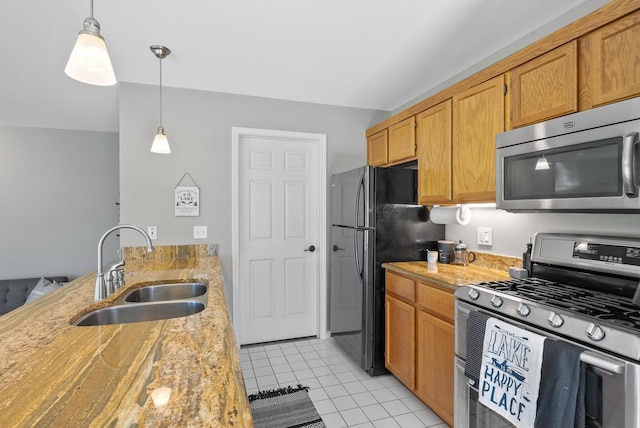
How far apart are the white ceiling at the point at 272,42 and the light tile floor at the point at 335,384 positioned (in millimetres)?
2408

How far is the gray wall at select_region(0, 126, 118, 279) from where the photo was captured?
376cm

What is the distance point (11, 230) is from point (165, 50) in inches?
128

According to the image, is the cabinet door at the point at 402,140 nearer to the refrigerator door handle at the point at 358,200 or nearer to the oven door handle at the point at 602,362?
the refrigerator door handle at the point at 358,200

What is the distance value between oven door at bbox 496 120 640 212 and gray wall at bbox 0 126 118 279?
172 inches

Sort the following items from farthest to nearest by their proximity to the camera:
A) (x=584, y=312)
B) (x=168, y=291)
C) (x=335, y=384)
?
(x=335, y=384) < (x=168, y=291) < (x=584, y=312)

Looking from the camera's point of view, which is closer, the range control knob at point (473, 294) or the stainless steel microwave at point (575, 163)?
the stainless steel microwave at point (575, 163)

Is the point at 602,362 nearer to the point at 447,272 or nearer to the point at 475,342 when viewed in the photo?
the point at 475,342

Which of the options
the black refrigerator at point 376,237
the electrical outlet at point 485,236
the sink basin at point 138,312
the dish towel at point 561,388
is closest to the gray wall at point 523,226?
the electrical outlet at point 485,236

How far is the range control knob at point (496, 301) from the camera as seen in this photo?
142 centimetres

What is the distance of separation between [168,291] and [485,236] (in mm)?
2148

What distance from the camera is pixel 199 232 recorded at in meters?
2.92

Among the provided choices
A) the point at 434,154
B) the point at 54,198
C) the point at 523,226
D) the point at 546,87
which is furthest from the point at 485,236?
the point at 54,198

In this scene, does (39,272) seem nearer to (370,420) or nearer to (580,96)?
(370,420)

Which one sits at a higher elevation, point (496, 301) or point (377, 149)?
point (377, 149)
